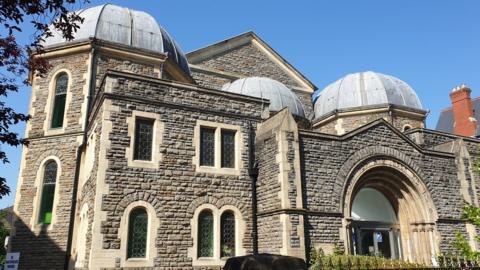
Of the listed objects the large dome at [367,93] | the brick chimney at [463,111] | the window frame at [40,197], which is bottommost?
the window frame at [40,197]

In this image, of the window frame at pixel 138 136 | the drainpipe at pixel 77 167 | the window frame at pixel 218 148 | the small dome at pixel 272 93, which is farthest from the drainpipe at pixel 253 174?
the drainpipe at pixel 77 167

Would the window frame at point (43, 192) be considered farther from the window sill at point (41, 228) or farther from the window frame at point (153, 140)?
the window frame at point (153, 140)

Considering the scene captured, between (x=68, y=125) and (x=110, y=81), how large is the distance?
14.5 feet

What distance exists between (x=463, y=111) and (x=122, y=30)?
29.5 m

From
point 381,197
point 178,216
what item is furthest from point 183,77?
point 381,197

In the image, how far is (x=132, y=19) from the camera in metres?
18.3

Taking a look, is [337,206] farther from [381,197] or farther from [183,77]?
[183,77]

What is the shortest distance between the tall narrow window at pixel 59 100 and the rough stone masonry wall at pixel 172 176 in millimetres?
4965

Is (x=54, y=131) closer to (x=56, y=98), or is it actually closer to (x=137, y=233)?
(x=56, y=98)

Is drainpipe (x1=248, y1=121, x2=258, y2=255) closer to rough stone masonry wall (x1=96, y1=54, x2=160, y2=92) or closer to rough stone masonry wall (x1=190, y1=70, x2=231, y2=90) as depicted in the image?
rough stone masonry wall (x1=96, y1=54, x2=160, y2=92)

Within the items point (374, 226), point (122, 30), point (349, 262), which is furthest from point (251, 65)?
point (349, 262)

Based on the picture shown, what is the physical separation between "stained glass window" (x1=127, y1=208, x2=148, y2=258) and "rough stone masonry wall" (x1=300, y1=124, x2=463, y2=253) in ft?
16.5

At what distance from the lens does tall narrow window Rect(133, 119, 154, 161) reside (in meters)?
12.8

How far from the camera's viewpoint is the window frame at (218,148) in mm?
13594
